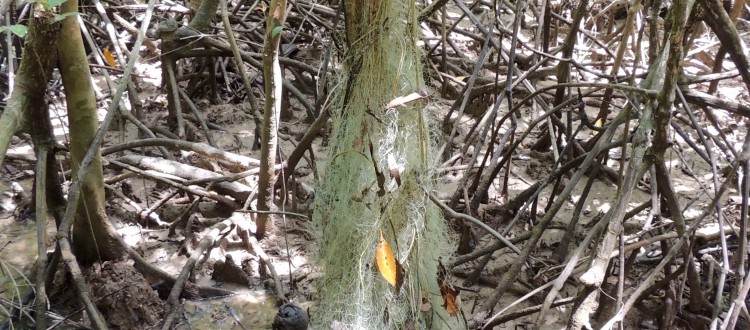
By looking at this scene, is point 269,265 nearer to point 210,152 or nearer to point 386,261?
point 210,152

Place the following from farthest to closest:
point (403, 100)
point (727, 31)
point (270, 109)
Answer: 1. point (270, 109)
2. point (727, 31)
3. point (403, 100)

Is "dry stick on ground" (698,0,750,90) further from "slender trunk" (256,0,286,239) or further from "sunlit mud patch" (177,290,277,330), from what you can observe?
"sunlit mud patch" (177,290,277,330)

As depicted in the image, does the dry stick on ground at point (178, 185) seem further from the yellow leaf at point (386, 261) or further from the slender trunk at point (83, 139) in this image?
the yellow leaf at point (386, 261)

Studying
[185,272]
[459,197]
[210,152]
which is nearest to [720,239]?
[459,197]

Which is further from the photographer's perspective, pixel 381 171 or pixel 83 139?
pixel 83 139

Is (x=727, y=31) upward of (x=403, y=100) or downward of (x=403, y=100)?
upward

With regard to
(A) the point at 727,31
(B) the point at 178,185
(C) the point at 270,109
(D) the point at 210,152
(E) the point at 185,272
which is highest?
(A) the point at 727,31

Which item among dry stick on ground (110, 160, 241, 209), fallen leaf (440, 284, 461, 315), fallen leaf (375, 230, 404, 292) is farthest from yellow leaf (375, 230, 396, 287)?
dry stick on ground (110, 160, 241, 209)

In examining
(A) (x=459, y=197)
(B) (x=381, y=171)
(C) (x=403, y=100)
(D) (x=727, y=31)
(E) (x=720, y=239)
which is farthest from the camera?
(A) (x=459, y=197)

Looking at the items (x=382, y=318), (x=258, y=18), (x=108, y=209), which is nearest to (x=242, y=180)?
(x=108, y=209)
